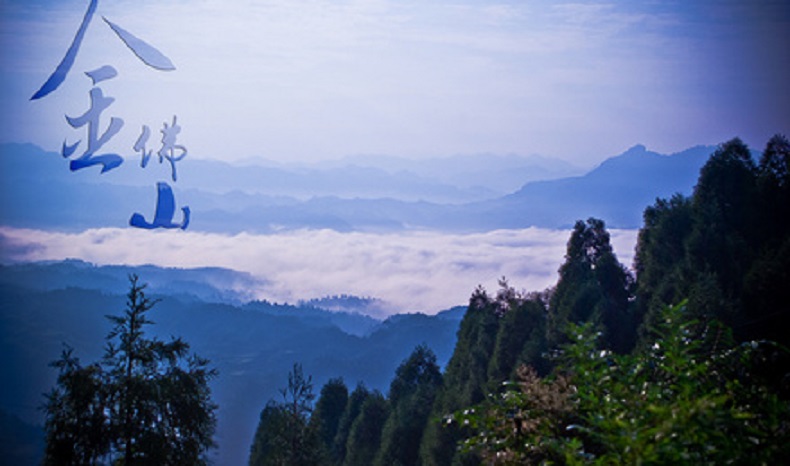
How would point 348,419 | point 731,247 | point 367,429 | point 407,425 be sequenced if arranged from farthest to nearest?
point 348,419 < point 367,429 < point 407,425 < point 731,247

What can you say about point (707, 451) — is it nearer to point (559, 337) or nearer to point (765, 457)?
point (765, 457)

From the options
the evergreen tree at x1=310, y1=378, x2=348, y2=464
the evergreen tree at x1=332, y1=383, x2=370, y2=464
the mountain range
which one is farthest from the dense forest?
the mountain range

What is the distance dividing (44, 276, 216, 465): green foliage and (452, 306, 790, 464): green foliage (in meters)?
6.07

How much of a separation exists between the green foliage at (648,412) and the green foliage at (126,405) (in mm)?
6074

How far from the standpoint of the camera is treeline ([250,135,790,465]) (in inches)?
163

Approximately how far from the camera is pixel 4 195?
31.3 m

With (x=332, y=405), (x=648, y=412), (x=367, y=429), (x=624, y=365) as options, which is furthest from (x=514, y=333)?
(x=648, y=412)

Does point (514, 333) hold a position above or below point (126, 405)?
above

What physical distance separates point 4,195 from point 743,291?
29.2 meters

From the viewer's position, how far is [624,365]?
16.6ft

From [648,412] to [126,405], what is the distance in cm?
804

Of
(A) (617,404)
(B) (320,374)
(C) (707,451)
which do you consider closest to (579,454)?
(A) (617,404)

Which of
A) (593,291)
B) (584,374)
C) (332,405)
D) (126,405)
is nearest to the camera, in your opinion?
(584,374)

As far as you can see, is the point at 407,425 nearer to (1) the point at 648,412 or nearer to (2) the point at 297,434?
(2) the point at 297,434
